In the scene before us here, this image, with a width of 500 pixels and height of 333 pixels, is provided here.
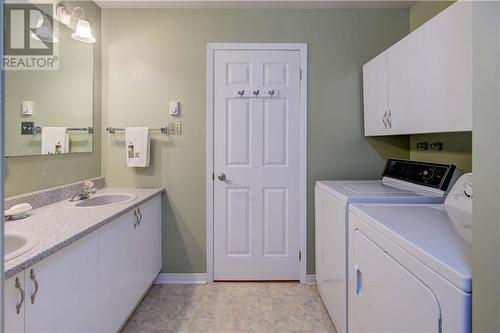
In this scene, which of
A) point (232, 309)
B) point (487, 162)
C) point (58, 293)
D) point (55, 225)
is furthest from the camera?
point (232, 309)

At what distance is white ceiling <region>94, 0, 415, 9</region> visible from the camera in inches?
89.4

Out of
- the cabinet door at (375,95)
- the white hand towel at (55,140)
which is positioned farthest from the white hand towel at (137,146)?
the cabinet door at (375,95)

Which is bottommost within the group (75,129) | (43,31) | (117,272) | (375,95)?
(117,272)

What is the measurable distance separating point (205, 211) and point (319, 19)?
201cm

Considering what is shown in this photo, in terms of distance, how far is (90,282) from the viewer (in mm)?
1313

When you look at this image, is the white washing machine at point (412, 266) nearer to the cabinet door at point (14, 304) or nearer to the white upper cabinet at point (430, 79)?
the white upper cabinet at point (430, 79)

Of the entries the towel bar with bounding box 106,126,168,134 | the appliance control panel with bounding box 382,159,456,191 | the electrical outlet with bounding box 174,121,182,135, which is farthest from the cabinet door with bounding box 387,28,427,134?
the towel bar with bounding box 106,126,168,134

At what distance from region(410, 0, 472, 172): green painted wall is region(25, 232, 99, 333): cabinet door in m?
2.27

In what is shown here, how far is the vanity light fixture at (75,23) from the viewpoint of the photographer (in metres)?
1.87

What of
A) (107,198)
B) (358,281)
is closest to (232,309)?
(358,281)

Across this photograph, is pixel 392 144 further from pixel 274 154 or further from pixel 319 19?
pixel 319 19

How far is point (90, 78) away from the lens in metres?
2.22

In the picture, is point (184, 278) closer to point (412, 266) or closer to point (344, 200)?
point (344, 200)

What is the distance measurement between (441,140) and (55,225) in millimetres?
2503
